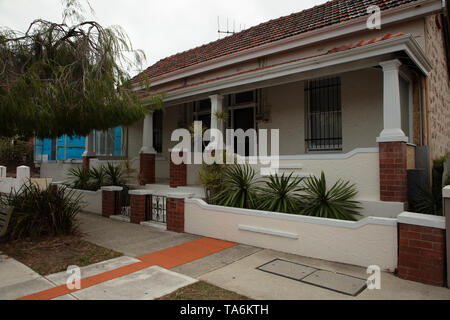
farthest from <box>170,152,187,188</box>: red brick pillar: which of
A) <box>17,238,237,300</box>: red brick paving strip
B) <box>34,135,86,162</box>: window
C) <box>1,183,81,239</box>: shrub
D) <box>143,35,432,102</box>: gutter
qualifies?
<box>34,135,86,162</box>: window

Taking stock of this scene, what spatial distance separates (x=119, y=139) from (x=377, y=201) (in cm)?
1248

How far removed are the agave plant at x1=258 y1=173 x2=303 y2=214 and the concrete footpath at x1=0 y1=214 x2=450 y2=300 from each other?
95cm

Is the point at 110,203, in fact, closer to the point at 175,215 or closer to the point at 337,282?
the point at 175,215

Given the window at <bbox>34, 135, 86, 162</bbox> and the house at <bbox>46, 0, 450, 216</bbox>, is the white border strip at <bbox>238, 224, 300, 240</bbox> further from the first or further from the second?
the window at <bbox>34, 135, 86, 162</bbox>

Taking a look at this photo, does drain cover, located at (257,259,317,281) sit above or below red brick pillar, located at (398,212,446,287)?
below

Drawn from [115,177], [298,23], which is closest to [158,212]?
[115,177]

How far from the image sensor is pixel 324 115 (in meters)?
8.71

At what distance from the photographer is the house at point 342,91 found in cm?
595

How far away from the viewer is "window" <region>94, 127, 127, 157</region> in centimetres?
1455

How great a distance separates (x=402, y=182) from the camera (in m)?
5.65

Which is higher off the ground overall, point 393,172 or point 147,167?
point 147,167

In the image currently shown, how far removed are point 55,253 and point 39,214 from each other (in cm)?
132

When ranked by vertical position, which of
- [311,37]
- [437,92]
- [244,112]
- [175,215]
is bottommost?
[175,215]

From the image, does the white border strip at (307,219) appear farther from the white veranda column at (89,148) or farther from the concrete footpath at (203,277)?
the white veranda column at (89,148)
